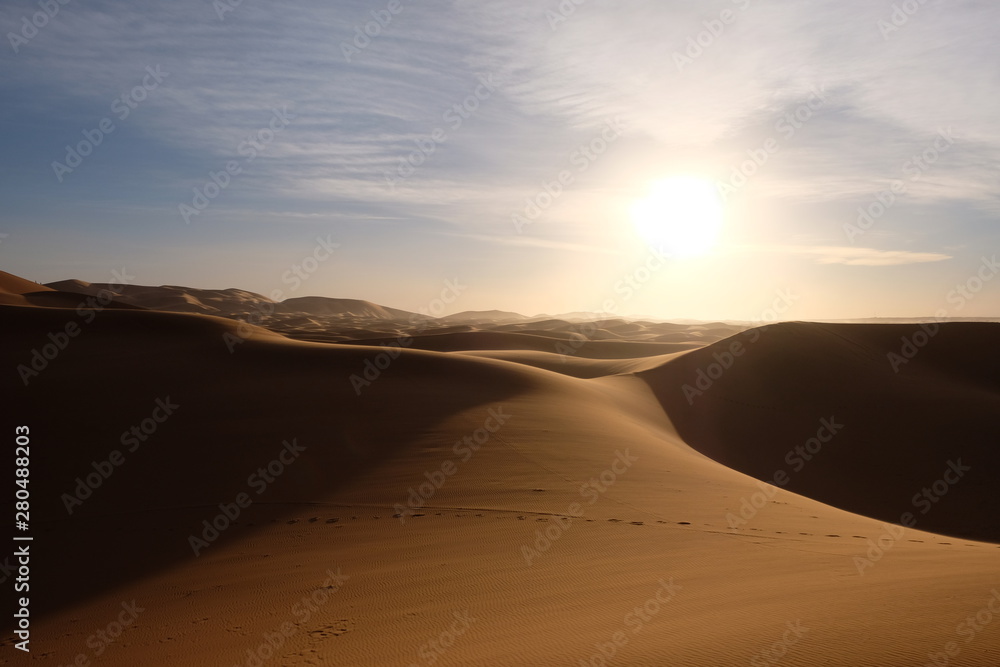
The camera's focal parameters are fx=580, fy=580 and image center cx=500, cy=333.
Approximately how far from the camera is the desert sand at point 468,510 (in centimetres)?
438

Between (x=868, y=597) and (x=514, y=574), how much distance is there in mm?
3063

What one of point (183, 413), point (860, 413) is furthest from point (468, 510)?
point (860, 413)

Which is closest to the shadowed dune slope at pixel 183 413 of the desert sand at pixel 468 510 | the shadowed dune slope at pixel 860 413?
the desert sand at pixel 468 510

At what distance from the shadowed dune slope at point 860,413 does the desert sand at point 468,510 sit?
0.11 m

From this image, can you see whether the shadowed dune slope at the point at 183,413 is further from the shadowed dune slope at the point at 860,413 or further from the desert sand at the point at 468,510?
the shadowed dune slope at the point at 860,413

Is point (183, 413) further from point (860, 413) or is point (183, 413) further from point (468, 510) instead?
point (860, 413)

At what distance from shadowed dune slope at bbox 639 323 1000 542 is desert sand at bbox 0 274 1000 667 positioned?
0.11 metres

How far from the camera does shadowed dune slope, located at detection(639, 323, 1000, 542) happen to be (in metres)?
14.8

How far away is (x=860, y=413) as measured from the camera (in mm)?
19688

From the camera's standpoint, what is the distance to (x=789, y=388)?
21969 millimetres

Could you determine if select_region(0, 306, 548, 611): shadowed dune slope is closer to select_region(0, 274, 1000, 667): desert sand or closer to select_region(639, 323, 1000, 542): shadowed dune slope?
select_region(0, 274, 1000, 667): desert sand

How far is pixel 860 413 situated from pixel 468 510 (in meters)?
17.2

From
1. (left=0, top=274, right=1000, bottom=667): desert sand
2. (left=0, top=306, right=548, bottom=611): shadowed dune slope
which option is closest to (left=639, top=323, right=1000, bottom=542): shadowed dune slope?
(left=0, top=274, right=1000, bottom=667): desert sand

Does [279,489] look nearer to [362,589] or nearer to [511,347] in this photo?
[362,589]
